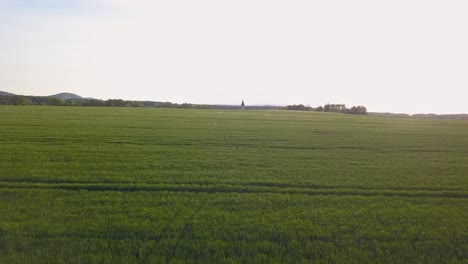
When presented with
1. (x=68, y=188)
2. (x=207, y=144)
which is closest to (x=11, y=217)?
(x=68, y=188)

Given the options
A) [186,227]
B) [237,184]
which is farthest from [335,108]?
[186,227]

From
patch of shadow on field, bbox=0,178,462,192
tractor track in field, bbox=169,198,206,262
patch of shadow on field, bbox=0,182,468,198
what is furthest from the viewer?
patch of shadow on field, bbox=0,178,462,192

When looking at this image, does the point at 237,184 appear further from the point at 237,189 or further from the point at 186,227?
the point at 186,227

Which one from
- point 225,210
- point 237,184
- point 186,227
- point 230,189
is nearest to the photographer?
point 186,227

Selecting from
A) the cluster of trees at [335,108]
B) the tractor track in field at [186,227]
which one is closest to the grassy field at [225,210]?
the tractor track in field at [186,227]

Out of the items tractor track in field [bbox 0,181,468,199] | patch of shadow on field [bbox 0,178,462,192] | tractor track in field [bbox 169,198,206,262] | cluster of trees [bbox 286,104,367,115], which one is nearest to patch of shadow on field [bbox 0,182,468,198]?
tractor track in field [bbox 0,181,468,199]

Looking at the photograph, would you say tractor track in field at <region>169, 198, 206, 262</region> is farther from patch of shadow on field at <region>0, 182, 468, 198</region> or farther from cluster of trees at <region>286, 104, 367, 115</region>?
cluster of trees at <region>286, 104, 367, 115</region>

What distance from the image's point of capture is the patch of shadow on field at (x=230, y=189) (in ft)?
31.6

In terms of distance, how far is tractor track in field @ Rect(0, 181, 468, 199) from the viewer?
9641mm

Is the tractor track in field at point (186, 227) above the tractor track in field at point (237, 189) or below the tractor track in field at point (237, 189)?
below

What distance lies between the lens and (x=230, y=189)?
9.98 m

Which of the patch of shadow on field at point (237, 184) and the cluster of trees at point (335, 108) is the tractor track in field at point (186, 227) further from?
the cluster of trees at point (335, 108)

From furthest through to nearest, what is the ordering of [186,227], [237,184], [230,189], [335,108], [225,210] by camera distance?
[335,108] < [237,184] < [230,189] < [225,210] < [186,227]

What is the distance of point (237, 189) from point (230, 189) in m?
0.23
